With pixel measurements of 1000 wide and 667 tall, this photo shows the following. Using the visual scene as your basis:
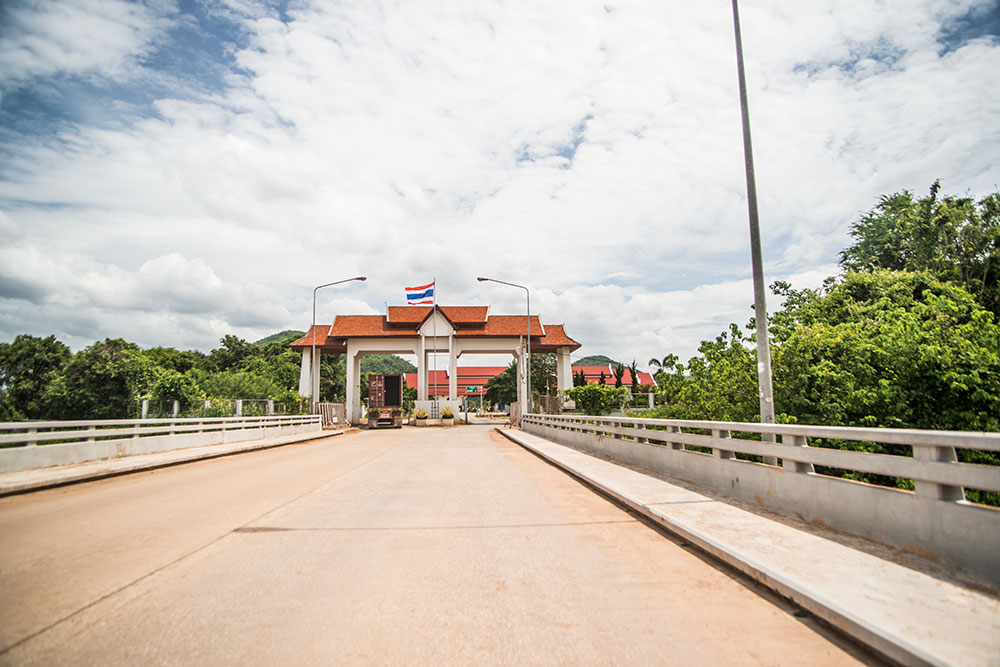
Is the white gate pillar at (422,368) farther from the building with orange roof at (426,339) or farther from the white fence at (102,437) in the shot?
the white fence at (102,437)

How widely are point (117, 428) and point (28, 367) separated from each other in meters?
28.4

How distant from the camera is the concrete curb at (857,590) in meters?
3.24

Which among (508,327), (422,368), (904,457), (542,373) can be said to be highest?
(508,327)

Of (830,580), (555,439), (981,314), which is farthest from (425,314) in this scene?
(830,580)

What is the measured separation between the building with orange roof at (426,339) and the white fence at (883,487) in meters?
42.4

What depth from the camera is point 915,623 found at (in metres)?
3.52

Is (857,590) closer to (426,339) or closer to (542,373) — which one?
(426,339)

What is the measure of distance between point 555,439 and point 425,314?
30.0m

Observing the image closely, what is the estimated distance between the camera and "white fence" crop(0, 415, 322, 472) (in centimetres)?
1180

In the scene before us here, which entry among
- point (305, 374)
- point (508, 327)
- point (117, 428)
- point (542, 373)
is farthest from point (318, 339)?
point (542, 373)

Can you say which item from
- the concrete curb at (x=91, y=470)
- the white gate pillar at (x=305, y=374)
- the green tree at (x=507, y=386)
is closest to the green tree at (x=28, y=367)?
the white gate pillar at (x=305, y=374)

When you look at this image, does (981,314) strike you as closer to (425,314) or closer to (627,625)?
(627,625)

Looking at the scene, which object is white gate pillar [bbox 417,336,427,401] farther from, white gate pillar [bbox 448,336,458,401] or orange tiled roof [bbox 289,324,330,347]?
orange tiled roof [bbox 289,324,330,347]

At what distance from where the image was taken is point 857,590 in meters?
4.14
